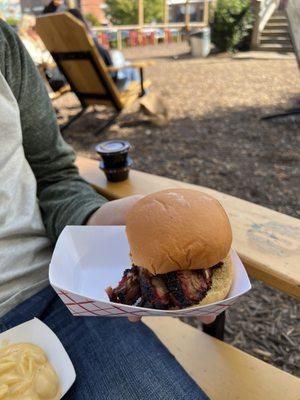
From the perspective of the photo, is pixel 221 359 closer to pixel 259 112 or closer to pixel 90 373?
pixel 90 373

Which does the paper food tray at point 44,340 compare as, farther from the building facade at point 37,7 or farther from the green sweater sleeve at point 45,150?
the building facade at point 37,7

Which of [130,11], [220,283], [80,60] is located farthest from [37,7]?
[220,283]

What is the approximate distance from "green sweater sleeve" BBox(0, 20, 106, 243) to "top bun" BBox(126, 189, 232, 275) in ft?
1.12

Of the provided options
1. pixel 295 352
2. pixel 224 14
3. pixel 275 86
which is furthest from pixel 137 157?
pixel 224 14

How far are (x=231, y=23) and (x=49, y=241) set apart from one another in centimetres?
1235

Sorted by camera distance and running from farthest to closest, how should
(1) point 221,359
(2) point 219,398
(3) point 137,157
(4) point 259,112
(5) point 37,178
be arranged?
(4) point 259,112, (3) point 137,157, (5) point 37,178, (1) point 221,359, (2) point 219,398

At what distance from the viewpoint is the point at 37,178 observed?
56.8 inches

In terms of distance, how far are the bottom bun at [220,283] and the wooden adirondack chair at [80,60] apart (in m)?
4.21

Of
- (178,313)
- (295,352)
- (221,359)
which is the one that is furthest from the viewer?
Answer: (295,352)

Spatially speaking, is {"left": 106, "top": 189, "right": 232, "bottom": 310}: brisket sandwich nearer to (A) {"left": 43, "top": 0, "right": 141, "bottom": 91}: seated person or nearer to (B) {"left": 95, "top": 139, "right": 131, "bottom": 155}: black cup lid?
(B) {"left": 95, "top": 139, "right": 131, "bottom": 155}: black cup lid

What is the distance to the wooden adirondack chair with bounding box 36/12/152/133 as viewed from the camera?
15.1ft

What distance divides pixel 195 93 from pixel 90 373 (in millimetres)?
6701

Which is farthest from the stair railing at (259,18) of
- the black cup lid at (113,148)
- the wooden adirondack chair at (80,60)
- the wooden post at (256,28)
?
the black cup lid at (113,148)

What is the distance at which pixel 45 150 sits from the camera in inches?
55.1
